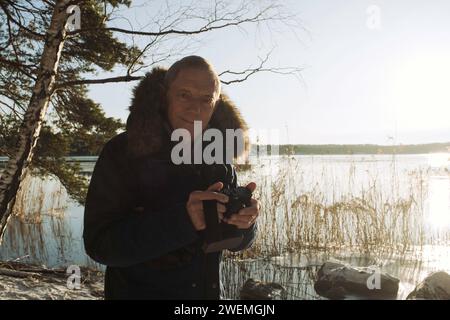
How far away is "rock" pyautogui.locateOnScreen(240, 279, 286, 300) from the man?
351cm

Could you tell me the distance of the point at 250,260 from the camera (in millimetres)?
6230

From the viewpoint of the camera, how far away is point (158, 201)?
51.8 inches

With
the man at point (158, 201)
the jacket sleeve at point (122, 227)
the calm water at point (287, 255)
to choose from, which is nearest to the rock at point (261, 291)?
the calm water at point (287, 255)

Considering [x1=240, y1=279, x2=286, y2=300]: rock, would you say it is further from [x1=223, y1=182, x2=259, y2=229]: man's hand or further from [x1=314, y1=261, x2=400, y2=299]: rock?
[x1=223, y1=182, x2=259, y2=229]: man's hand

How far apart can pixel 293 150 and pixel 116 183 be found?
614 cm

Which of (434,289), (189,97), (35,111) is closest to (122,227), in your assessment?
(189,97)

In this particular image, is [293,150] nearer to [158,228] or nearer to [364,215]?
[364,215]

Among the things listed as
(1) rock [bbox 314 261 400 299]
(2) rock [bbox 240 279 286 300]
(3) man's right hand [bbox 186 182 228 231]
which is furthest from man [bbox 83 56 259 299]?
(1) rock [bbox 314 261 400 299]

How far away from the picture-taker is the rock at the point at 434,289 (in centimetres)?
454

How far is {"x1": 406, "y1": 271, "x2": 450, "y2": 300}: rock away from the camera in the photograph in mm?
4543

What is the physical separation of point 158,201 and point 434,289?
444 cm

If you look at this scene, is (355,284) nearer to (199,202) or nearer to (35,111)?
(35,111)

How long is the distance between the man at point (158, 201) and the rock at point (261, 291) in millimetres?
3513

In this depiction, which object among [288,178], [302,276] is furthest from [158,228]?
[288,178]
